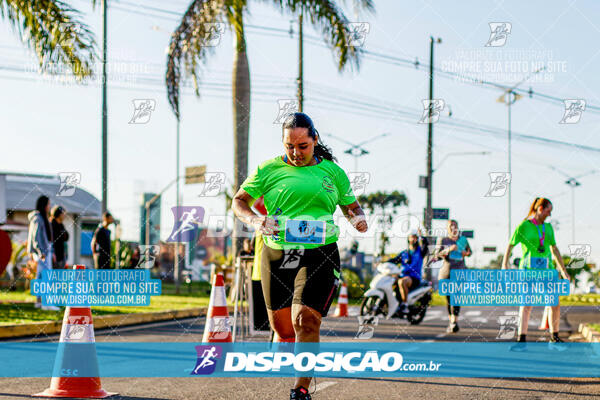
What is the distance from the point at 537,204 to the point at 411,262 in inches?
155

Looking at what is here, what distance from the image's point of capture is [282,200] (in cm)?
461

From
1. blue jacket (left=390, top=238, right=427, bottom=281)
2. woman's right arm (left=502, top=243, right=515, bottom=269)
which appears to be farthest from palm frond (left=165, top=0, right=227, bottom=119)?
woman's right arm (left=502, top=243, right=515, bottom=269)

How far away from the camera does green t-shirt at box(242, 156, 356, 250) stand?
14.9ft

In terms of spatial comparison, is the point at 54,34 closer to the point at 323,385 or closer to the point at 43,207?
the point at 43,207

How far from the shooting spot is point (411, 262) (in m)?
12.7

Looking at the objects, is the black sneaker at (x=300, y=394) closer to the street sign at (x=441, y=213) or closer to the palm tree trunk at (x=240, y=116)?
the street sign at (x=441, y=213)

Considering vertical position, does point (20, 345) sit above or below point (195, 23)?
below

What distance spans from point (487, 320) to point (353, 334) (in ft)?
16.9

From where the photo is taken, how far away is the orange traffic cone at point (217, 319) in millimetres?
6418

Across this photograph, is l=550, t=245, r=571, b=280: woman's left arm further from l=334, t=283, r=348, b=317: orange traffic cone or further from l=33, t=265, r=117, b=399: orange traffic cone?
l=334, t=283, r=348, b=317: orange traffic cone

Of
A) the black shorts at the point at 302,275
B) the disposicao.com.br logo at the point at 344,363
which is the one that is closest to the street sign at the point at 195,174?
the disposicao.com.br logo at the point at 344,363

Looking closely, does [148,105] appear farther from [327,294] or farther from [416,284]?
[327,294]

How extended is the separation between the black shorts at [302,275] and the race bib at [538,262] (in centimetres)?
495

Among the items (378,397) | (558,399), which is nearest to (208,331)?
(378,397)
